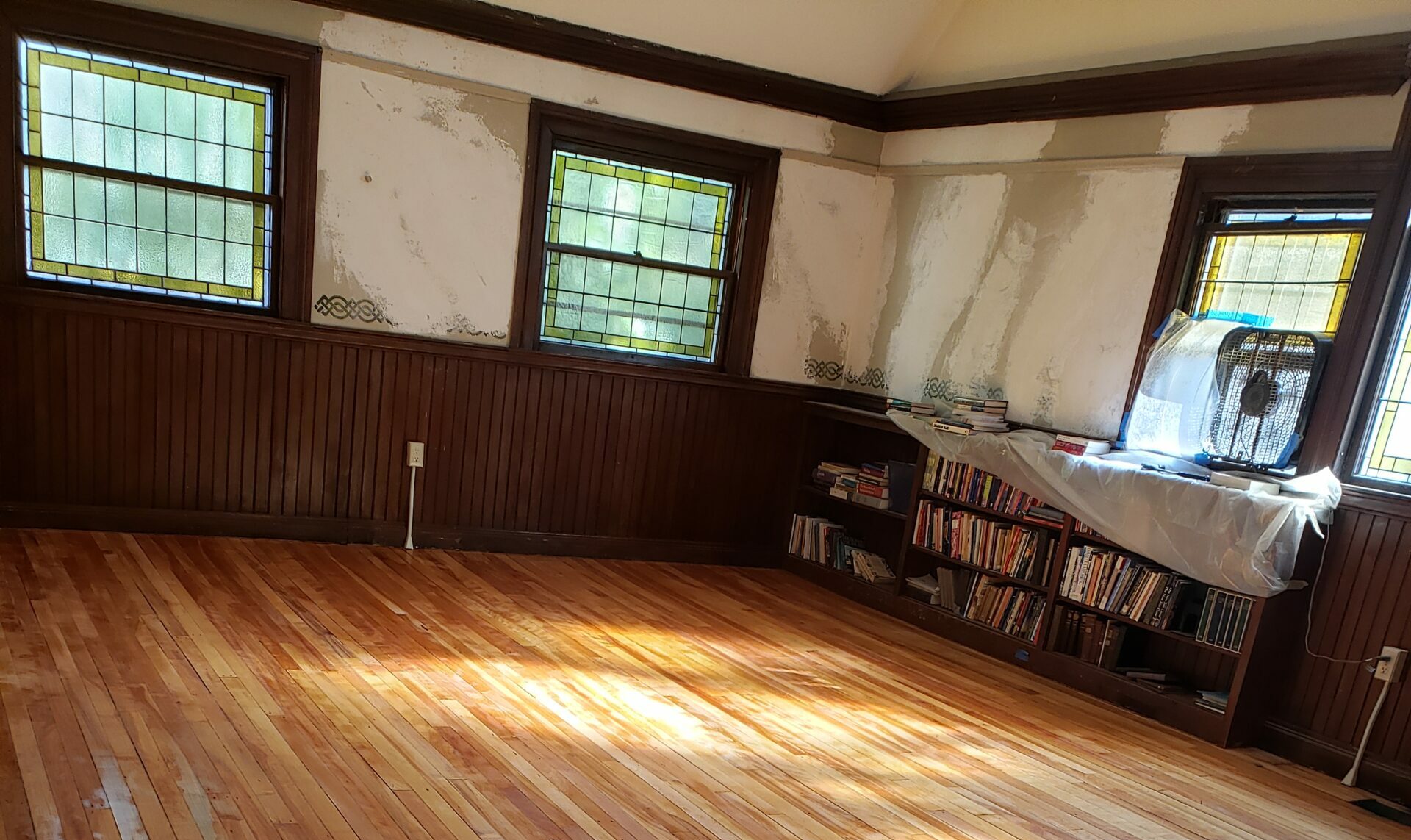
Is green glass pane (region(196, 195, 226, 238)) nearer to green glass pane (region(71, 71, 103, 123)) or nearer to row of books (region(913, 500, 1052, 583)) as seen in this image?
green glass pane (region(71, 71, 103, 123))

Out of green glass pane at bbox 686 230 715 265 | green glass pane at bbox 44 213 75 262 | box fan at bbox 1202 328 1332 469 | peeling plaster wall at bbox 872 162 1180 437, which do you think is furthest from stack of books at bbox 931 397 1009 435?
green glass pane at bbox 44 213 75 262

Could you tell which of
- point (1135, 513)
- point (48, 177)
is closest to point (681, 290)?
point (1135, 513)

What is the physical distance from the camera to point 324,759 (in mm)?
2697

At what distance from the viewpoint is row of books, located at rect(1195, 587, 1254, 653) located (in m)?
3.76

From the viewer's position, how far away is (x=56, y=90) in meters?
4.33

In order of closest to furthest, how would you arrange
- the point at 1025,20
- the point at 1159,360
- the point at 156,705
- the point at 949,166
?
the point at 156,705 < the point at 1159,360 < the point at 1025,20 < the point at 949,166

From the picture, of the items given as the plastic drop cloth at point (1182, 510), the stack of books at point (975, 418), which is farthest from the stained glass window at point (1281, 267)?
the stack of books at point (975, 418)

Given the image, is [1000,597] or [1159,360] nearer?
[1159,360]

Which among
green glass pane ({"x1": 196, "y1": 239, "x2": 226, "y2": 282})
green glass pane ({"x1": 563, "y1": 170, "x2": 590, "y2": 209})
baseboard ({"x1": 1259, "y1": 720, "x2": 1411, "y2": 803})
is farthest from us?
green glass pane ({"x1": 563, "y1": 170, "x2": 590, "y2": 209})

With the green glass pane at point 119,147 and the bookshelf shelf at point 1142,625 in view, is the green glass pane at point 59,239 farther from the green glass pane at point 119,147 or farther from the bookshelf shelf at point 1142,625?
the bookshelf shelf at point 1142,625

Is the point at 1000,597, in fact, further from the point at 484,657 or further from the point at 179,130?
the point at 179,130

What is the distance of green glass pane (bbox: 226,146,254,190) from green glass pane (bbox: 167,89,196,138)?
7.3 inches

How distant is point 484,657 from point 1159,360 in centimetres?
329

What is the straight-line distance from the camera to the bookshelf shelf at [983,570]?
14.6ft
